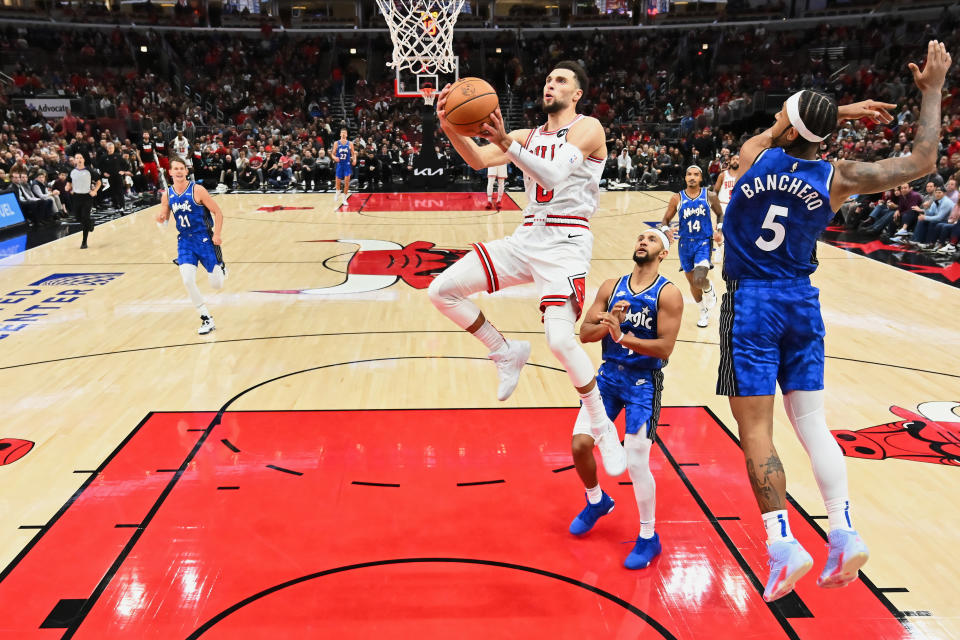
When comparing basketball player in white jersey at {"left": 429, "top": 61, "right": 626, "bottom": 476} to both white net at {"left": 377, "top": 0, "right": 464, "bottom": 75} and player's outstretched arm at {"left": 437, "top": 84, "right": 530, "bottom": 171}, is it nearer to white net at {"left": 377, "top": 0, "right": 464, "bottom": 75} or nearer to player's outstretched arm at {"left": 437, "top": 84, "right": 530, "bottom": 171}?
player's outstretched arm at {"left": 437, "top": 84, "right": 530, "bottom": 171}

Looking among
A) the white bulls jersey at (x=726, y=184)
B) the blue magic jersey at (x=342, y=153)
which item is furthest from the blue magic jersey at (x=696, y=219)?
the blue magic jersey at (x=342, y=153)

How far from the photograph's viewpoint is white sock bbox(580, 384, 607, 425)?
4.00 m

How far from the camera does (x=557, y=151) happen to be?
4.23 metres

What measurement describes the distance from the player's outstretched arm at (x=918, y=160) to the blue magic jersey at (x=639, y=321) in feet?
3.41

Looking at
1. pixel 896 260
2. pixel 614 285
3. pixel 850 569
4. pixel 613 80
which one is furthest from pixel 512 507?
pixel 613 80

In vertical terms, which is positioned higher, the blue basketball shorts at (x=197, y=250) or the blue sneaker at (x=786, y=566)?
the blue basketball shorts at (x=197, y=250)

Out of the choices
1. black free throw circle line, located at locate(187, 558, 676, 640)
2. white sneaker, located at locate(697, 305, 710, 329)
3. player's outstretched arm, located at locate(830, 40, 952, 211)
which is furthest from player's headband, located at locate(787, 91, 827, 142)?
white sneaker, located at locate(697, 305, 710, 329)

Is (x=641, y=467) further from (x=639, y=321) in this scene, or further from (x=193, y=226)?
(x=193, y=226)

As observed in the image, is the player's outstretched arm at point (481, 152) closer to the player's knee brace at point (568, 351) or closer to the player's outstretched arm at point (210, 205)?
the player's knee brace at point (568, 351)

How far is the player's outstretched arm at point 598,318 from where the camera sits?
12.3 ft

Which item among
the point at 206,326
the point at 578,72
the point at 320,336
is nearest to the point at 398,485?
the point at 578,72

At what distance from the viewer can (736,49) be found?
3131 cm

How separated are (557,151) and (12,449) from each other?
14.1 ft

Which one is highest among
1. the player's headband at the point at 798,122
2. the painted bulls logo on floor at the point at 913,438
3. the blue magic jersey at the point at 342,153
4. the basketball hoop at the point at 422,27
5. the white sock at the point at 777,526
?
the basketball hoop at the point at 422,27
